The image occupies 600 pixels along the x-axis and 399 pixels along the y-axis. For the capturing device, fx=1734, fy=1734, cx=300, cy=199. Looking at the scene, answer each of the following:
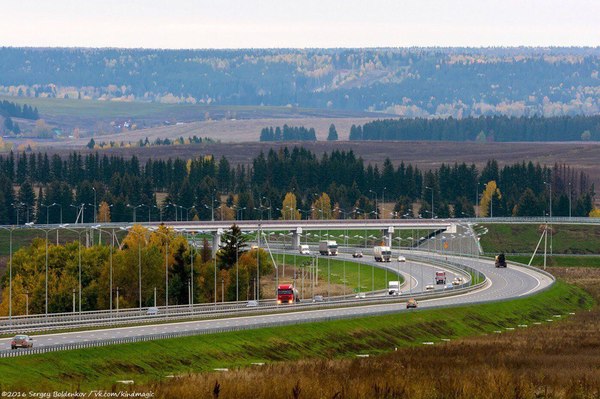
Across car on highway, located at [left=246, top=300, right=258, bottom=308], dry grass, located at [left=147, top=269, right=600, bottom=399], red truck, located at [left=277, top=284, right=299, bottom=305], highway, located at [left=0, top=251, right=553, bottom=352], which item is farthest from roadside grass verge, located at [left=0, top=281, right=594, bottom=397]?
red truck, located at [left=277, top=284, right=299, bottom=305]

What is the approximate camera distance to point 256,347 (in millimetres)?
108250

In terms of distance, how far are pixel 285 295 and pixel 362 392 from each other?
83.0 meters

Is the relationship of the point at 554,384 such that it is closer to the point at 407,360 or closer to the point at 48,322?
the point at 407,360

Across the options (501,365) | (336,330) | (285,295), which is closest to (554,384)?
(501,365)

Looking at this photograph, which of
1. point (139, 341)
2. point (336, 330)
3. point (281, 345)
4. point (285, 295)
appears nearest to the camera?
point (139, 341)

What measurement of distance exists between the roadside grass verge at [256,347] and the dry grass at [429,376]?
379 cm

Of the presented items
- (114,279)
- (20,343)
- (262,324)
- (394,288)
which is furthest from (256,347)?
(394,288)

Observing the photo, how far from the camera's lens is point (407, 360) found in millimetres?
105125

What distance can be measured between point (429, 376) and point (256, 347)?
58.9 ft

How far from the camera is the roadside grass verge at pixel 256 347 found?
284 feet

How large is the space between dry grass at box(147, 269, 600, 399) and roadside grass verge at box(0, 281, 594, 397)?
379 cm

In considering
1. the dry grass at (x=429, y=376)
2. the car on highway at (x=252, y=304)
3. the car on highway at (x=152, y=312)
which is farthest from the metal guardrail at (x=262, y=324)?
the dry grass at (x=429, y=376)

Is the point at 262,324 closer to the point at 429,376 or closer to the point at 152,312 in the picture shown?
the point at 152,312

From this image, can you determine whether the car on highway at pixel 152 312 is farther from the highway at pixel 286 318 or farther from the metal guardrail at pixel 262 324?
the highway at pixel 286 318
